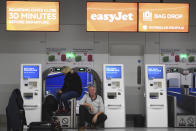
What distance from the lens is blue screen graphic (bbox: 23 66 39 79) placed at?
26.1ft

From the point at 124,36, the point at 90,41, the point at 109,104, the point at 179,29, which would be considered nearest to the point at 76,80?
the point at 109,104

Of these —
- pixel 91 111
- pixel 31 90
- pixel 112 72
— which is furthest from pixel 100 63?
pixel 31 90

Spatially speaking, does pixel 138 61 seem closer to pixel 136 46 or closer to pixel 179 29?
pixel 136 46

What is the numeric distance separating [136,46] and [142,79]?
3.42 feet

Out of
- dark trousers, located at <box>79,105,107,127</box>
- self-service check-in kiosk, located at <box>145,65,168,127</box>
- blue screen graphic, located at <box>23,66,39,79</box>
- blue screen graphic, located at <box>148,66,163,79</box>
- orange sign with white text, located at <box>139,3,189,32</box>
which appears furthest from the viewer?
blue screen graphic, located at <box>148,66,163,79</box>

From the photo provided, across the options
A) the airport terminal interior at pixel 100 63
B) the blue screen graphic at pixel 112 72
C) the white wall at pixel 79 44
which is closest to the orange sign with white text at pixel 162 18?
the airport terminal interior at pixel 100 63

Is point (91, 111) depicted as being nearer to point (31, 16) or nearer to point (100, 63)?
point (100, 63)

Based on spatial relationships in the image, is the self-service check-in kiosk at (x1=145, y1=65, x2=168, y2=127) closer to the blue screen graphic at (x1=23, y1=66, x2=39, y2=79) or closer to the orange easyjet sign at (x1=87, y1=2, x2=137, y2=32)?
the orange easyjet sign at (x1=87, y1=2, x2=137, y2=32)

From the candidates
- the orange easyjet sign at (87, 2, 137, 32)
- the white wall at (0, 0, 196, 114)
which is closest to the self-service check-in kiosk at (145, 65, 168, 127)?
the white wall at (0, 0, 196, 114)

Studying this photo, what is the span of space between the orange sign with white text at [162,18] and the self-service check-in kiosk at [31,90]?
3.00m

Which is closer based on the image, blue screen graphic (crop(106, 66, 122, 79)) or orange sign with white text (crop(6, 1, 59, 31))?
orange sign with white text (crop(6, 1, 59, 31))

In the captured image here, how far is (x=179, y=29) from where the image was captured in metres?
7.80

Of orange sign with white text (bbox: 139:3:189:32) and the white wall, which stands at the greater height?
orange sign with white text (bbox: 139:3:189:32)

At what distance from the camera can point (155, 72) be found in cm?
830
